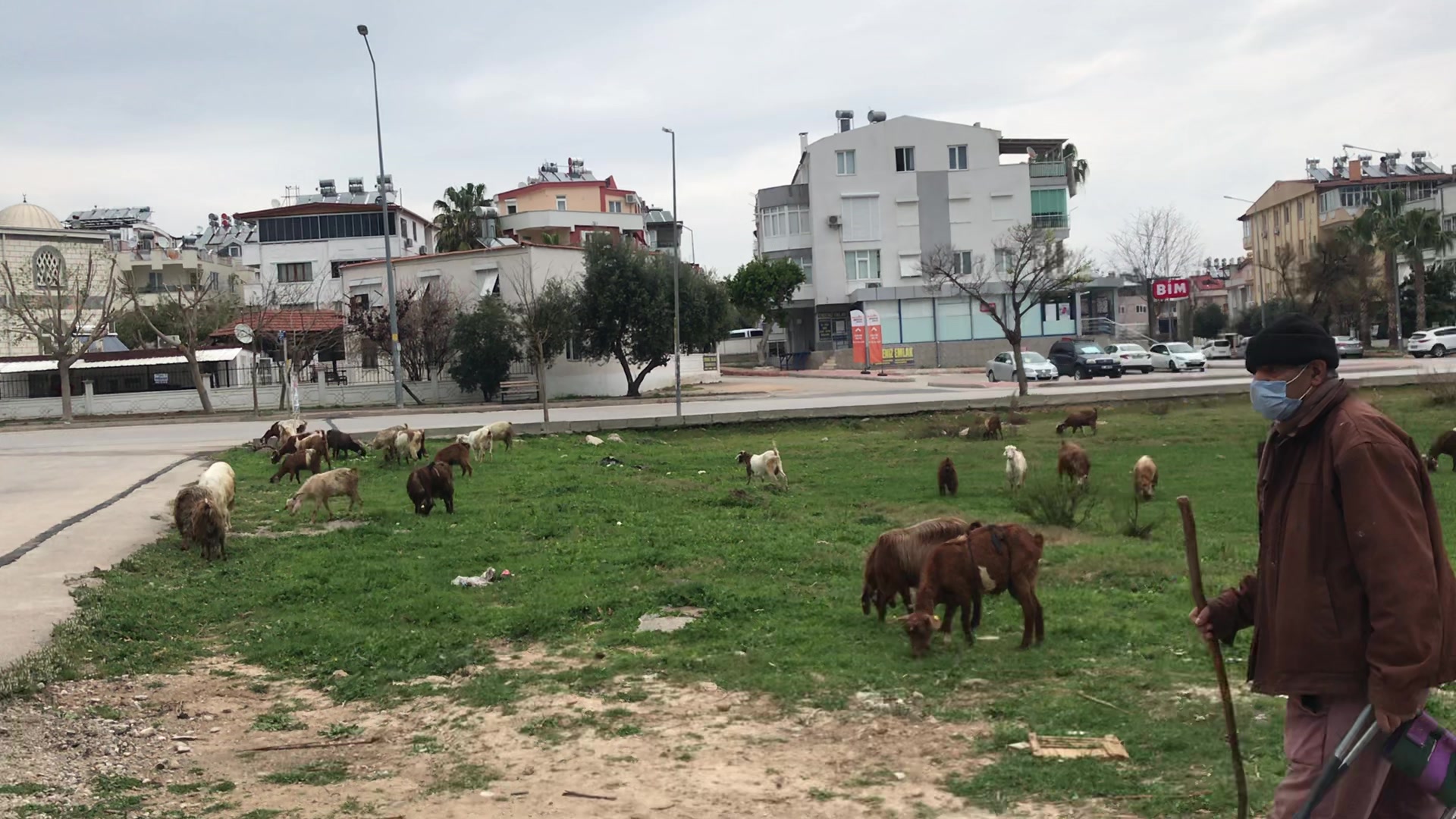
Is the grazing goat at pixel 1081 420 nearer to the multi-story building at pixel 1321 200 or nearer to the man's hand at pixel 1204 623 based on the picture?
the man's hand at pixel 1204 623

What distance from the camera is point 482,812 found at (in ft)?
18.3

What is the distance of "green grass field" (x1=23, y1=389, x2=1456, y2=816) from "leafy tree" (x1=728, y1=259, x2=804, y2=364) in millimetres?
57190

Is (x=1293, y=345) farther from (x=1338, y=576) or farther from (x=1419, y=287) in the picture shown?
(x=1419, y=287)

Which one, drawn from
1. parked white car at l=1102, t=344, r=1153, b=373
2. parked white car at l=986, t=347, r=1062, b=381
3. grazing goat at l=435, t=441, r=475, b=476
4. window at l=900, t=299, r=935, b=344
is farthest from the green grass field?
window at l=900, t=299, r=935, b=344

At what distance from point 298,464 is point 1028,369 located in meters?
35.1

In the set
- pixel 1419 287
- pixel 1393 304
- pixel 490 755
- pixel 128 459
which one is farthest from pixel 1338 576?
pixel 1393 304

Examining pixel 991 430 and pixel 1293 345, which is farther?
pixel 991 430

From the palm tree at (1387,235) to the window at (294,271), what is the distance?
62826 millimetres

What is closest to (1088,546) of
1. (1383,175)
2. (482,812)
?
(482,812)

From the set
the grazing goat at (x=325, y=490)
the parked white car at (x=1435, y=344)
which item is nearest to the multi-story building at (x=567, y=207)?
the parked white car at (x=1435, y=344)

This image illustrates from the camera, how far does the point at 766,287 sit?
250 ft

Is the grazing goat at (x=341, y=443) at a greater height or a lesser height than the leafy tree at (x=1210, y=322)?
lesser

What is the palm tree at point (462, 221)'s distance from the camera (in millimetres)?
76250

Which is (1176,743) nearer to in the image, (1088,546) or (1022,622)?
(1022,622)
